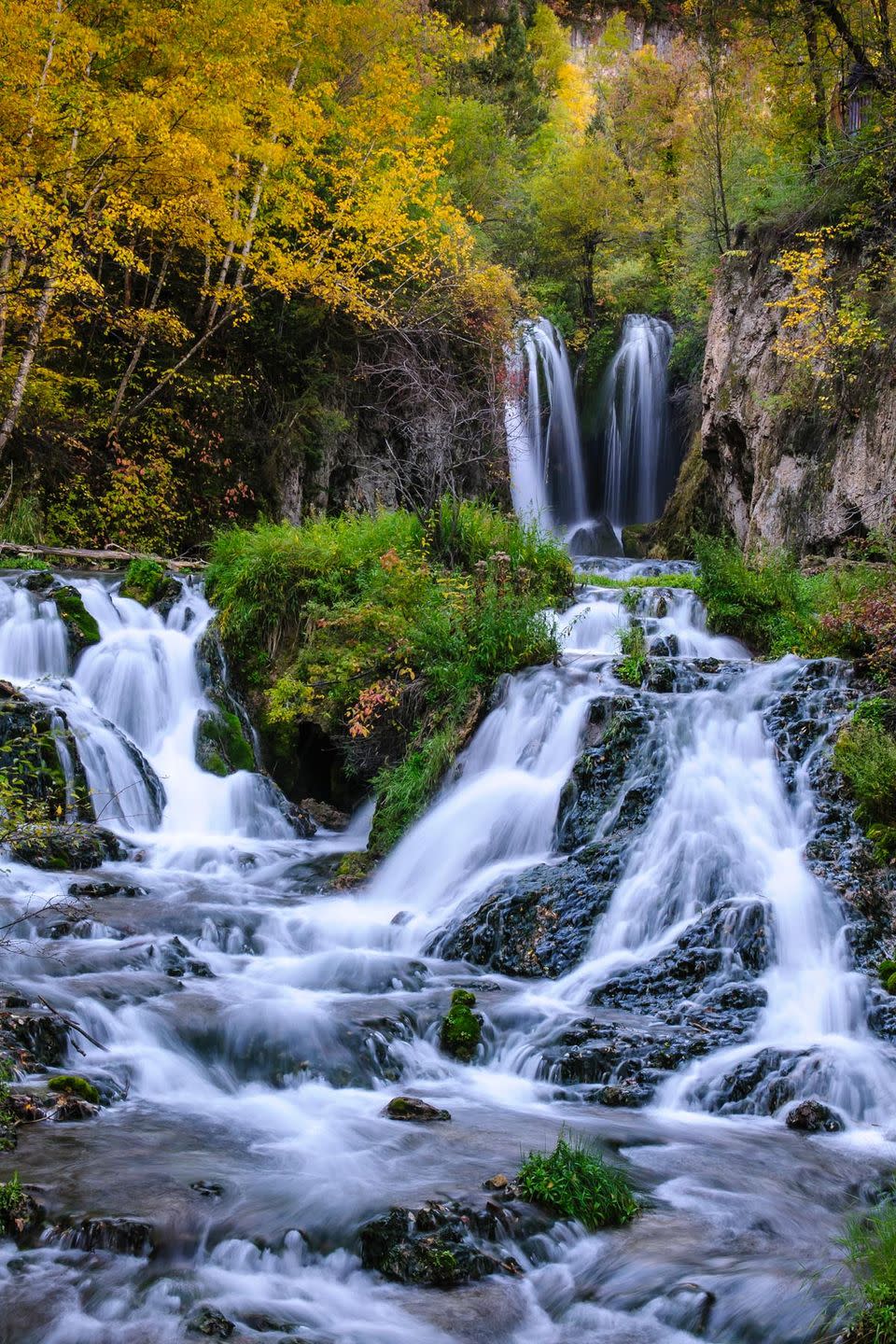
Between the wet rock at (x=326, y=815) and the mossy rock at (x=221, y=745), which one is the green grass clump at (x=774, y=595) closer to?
the wet rock at (x=326, y=815)

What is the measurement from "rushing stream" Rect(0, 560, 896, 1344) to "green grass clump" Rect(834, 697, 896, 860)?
1.23ft

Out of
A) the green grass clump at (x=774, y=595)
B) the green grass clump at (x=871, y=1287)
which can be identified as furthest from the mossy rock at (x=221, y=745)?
the green grass clump at (x=871, y=1287)

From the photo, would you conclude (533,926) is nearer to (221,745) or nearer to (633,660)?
(633,660)

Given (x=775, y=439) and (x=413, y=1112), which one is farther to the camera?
(x=775, y=439)

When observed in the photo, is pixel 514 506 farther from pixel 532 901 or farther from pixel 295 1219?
pixel 295 1219

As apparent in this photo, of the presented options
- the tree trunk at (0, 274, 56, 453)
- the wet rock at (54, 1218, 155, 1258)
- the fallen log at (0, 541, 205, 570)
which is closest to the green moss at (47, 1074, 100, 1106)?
the wet rock at (54, 1218, 155, 1258)

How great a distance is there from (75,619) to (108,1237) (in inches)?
351

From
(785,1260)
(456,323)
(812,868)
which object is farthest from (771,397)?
(785,1260)

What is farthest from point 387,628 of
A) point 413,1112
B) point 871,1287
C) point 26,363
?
point 871,1287

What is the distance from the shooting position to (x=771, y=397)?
1478 cm

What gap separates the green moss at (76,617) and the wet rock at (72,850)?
310cm

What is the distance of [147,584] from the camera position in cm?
1241

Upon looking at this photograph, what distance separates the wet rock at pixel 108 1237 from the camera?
349 centimetres

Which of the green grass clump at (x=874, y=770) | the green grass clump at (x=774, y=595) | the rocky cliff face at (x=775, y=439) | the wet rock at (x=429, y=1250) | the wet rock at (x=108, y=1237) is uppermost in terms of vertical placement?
the rocky cliff face at (x=775, y=439)
